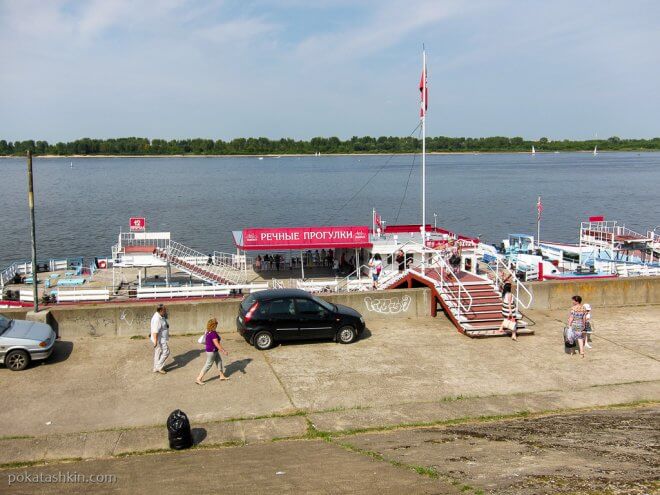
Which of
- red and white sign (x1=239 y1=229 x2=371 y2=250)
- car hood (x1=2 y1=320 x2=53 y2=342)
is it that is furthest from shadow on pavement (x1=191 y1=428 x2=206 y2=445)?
red and white sign (x1=239 y1=229 x2=371 y2=250)

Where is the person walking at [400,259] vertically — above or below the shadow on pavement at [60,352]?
above

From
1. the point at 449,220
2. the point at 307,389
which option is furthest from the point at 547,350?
the point at 449,220

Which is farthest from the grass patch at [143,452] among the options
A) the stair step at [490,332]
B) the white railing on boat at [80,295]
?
the white railing on boat at [80,295]

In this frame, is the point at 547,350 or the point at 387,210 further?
the point at 387,210

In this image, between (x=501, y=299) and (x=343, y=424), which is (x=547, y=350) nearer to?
(x=501, y=299)

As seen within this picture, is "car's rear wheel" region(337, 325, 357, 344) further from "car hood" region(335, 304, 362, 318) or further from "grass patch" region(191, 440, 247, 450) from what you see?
"grass patch" region(191, 440, 247, 450)

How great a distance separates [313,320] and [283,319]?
75cm

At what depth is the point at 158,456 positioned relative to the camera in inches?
380

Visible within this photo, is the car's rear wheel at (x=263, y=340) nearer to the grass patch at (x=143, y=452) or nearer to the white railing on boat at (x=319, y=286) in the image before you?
the grass patch at (x=143, y=452)

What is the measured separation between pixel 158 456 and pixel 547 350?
9819mm

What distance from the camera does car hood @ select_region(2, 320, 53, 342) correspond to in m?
13.6

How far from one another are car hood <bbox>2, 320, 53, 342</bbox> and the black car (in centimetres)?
443

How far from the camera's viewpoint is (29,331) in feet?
46.0

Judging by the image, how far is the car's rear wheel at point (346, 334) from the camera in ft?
51.2
